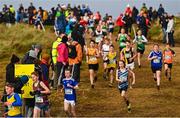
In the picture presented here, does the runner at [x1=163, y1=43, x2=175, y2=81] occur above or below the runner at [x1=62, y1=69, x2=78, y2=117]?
above

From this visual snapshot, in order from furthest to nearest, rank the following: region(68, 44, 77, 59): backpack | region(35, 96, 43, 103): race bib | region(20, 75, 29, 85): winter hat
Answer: region(68, 44, 77, 59): backpack → region(20, 75, 29, 85): winter hat → region(35, 96, 43, 103): race bib

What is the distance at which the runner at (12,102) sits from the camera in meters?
12.3

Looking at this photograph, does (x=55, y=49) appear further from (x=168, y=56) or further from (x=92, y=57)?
(x=168, y=56)

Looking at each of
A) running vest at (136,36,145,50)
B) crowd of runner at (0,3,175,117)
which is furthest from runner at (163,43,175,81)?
running vest at (136,36,145,50)

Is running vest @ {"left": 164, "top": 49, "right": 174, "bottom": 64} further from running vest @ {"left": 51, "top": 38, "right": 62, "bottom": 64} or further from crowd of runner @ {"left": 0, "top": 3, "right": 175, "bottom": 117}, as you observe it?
running vest @ {"left": 51, "top": 38, "right": 62, "bottom": 64}

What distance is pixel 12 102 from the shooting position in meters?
12.4

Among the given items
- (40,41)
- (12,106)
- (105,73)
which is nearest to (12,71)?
(12,106)

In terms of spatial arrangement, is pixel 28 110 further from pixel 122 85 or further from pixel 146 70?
pixel 146 70

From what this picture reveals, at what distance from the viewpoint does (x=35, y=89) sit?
13344mm

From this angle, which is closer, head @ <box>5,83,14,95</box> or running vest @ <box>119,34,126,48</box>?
head @ <box>5,83,14,95</box>

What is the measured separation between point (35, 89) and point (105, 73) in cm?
901

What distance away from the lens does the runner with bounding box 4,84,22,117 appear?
40.5 feet

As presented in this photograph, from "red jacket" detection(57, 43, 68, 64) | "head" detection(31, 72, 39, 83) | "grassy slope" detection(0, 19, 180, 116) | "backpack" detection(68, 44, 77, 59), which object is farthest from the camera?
"backpack" detection(68, 44, 77, 59)

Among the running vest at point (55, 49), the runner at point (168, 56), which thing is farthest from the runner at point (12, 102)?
the runner at point (168, 56)
